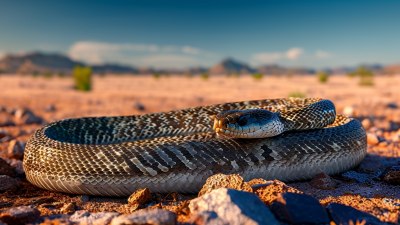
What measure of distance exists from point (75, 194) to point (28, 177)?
4.12 ft

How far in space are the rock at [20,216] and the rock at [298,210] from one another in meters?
3.14

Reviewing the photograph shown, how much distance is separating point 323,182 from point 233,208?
2721mm

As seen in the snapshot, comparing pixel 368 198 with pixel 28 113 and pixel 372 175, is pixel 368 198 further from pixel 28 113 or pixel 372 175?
pixel 28 113

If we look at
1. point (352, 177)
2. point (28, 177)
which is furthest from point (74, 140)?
point (352, 177)

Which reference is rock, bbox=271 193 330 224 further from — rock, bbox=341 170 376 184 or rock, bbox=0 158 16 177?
rock, bbox=0 158 16 177

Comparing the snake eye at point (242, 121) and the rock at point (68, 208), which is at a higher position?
the snake eye at point (242, 121)

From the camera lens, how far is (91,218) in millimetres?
4922

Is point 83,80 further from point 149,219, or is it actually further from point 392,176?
point 149,219

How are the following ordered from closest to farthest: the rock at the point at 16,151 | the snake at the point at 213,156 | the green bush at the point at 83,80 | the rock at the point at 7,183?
the snake at the point at 213,156 < the rock at the point at 7,183 < the rock at the point at 16,151 < the green bush at the point at 83,80

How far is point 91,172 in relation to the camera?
612 cm

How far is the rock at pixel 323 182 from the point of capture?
6.27m

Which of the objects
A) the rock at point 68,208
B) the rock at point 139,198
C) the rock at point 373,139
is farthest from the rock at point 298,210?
the rock at point 373,139

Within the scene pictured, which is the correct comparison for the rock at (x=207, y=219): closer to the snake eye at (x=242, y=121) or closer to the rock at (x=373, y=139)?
the snake eye at (x=242, y=121)

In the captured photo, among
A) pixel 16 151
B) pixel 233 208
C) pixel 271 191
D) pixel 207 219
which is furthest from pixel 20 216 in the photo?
pixel 16 151
